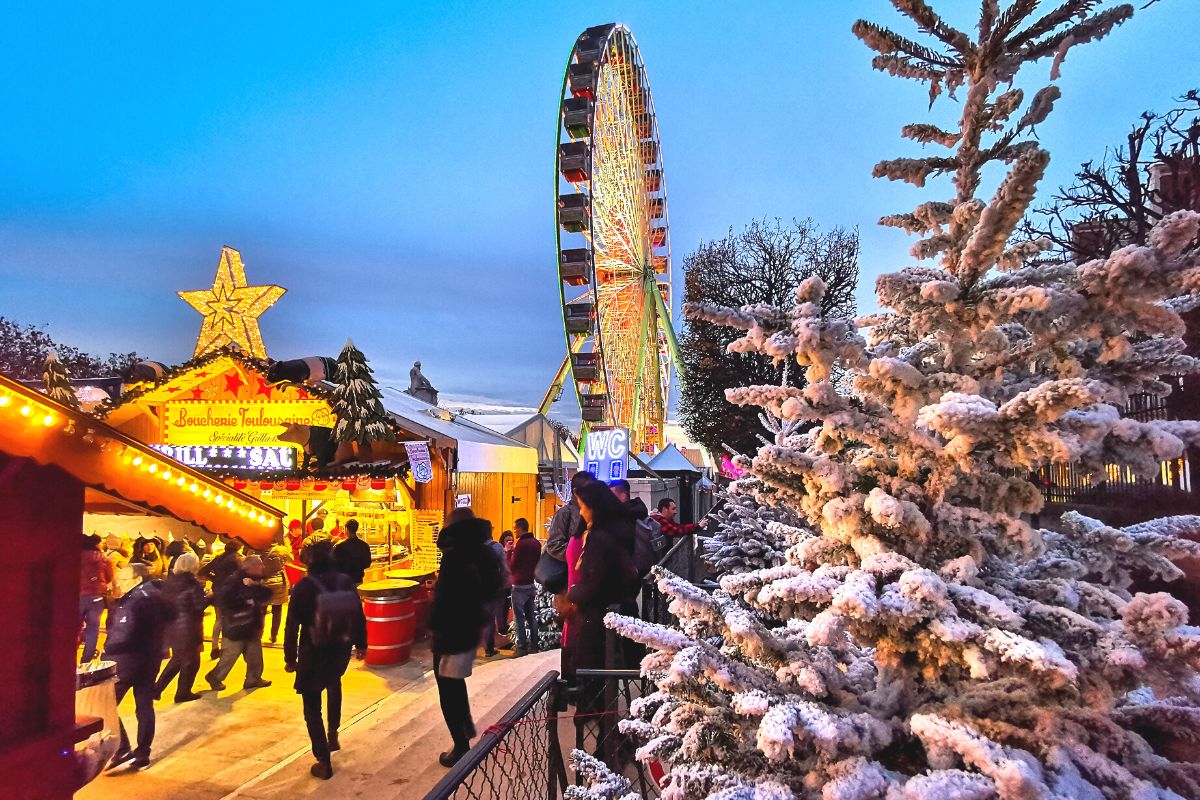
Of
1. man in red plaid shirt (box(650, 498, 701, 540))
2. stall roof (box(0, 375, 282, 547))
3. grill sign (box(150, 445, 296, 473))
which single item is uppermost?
grill sign (box(150, 445, 296, 473))

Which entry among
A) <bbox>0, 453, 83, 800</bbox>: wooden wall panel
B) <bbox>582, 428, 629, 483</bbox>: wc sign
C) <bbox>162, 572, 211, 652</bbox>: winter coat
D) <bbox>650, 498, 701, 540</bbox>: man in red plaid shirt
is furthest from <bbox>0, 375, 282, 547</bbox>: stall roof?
<bbox>582, 428, 629, 483</bbox>: wc sign

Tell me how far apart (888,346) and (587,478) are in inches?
108

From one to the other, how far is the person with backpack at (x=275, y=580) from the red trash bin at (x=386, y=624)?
3.11ft

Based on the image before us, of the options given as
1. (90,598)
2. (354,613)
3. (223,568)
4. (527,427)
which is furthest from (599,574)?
(527,427)

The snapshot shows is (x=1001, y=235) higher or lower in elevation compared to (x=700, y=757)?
higher

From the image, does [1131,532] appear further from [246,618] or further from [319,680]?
[246,618]

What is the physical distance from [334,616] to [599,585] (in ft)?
6.60

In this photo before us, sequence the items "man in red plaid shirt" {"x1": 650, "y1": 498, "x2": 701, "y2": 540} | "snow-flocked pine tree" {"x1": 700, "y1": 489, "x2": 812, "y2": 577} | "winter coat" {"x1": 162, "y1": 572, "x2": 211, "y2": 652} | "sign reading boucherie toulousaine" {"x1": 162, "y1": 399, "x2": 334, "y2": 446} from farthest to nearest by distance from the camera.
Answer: "sign reading boucherie toulousaine" {"x1": 162, "y1": 399, "x2": 334, "y2": 446} < "man in red plaid shirt" {"x1": 650, "y1": 498, "x2": 701, "y2": 540} < "winter coat" {"x1": 162, "y1": 572, "x2": 211, "y2": 652} < "snow-flocked pine tree" {"x1": 700, "y1": 489, "x2": 812, "y2": 577}

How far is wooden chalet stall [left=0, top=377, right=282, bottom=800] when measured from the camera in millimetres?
2918

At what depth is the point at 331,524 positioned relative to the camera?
34.7 feet

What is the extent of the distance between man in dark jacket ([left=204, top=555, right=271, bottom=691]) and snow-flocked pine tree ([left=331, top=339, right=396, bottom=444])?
304 centimetres

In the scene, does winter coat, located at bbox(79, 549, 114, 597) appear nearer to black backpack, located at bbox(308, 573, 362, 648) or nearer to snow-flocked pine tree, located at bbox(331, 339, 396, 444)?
black backpack, located at bbox(308, 573, 362, 648)

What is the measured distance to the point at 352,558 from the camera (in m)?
5.25

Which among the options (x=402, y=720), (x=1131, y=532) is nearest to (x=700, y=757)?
(x=1131, y=532)
